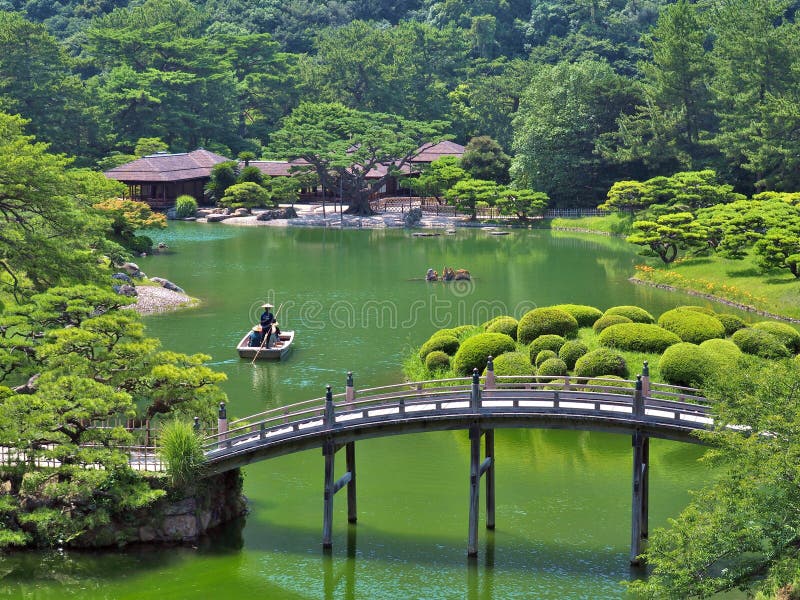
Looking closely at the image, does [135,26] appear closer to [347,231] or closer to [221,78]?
[221,78]

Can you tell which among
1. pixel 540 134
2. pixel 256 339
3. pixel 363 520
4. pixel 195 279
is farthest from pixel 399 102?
pixel 363 520

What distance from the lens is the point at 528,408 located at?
29.7 m

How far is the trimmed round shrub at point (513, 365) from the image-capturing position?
4034 cm

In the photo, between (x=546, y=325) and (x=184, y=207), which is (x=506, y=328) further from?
(x=184, y=207)

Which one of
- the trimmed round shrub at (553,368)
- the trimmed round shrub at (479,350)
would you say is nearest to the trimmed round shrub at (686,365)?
the trimmed round shrub at (553,368)

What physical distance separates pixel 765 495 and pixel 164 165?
80.7m

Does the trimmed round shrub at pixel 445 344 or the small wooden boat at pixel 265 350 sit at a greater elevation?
the trimmed round shrub at pixel 445 344

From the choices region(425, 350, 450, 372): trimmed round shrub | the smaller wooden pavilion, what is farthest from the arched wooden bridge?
the smaller wooden pavilion

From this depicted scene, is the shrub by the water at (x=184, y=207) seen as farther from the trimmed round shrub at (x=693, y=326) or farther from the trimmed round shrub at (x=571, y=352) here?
the trimmed round shrub at (x=571, y=352)

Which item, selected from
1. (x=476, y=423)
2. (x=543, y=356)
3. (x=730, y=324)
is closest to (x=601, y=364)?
(x=543, y=356)

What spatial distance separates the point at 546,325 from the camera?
4372 centimetres

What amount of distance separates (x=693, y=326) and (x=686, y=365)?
5010 millimetres

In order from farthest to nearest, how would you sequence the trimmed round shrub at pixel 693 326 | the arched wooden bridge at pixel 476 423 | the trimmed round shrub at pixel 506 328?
1. the trimmed round shrub at pixel 506 328
2. the trimmed round shrub at pixel 693 326
3. the arched wooden bridge at pixel 476 423

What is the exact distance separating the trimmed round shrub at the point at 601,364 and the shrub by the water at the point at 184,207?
61.7 meters
